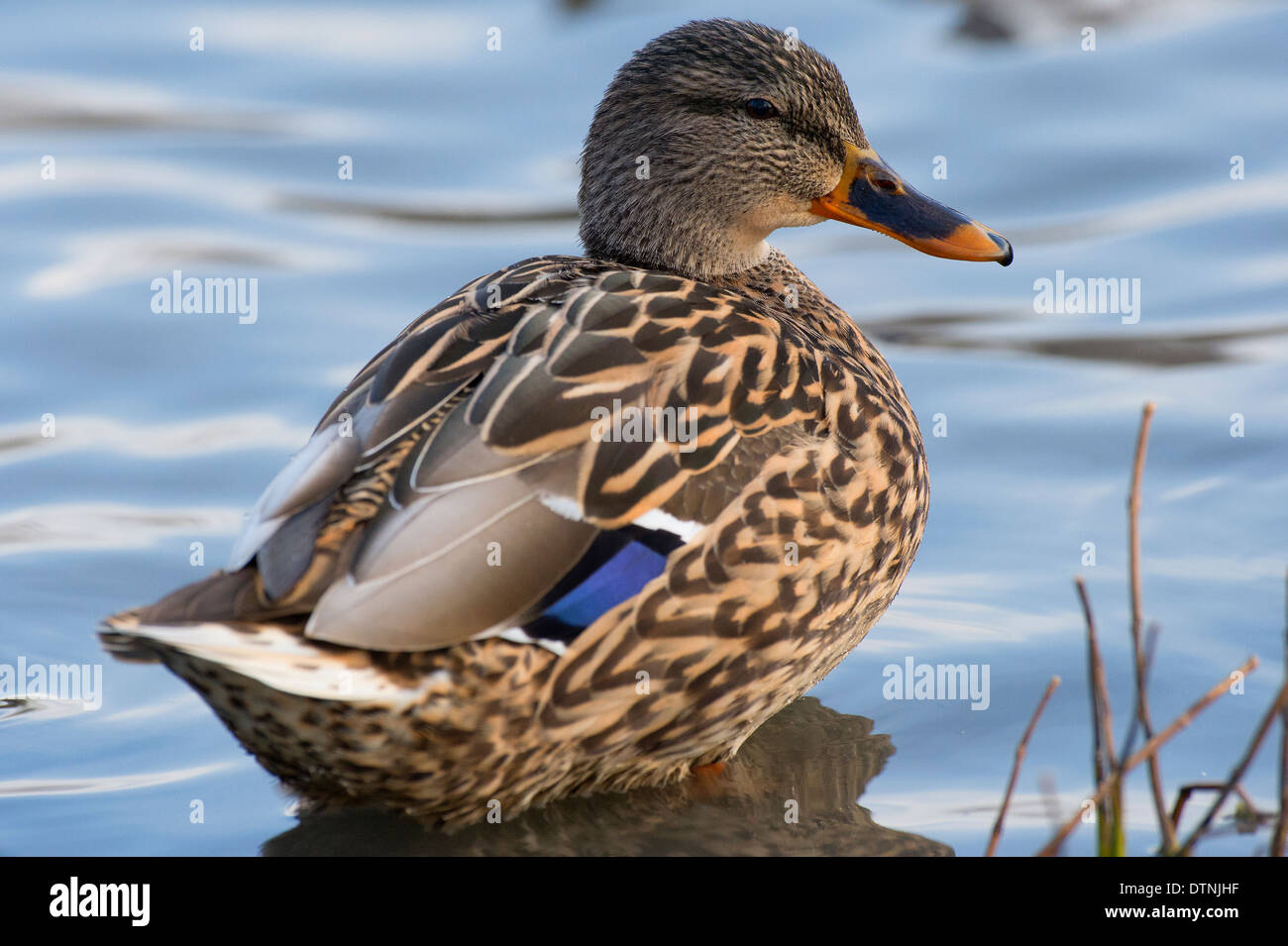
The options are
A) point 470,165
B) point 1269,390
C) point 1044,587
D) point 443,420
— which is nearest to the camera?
point 443,420

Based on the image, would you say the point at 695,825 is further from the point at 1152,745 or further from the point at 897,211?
the point at 897,211

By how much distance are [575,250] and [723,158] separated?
3338mm

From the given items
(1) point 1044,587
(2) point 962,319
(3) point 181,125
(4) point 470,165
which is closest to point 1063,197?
(2) point 962,319

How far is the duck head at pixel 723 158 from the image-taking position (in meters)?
5.55

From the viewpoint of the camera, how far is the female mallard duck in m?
4.05

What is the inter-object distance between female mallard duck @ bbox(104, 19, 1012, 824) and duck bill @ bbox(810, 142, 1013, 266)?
32 cm

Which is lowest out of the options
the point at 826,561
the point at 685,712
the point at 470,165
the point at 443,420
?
the point at 685,712

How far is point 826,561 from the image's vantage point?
4793mm

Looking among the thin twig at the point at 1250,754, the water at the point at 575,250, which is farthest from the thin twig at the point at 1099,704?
the water at the point at 575,250

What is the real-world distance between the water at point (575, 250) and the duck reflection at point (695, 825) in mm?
24
